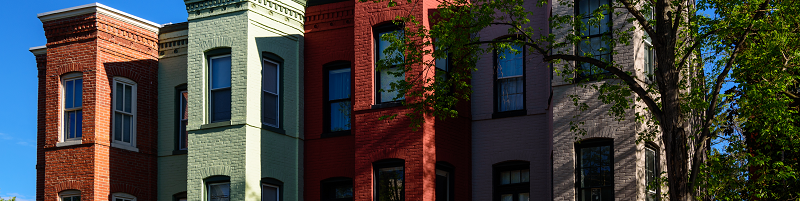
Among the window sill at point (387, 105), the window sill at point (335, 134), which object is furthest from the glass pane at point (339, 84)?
the window sill at point (387, 105)

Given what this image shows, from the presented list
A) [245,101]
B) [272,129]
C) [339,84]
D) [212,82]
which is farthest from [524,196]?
[212,82]

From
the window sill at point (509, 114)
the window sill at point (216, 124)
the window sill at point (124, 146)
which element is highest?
the window sill at point (509, 114)

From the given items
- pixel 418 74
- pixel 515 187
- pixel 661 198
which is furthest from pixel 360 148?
pixel 661 198

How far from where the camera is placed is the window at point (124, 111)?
22562 mm

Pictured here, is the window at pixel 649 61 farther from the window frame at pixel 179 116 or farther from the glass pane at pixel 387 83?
the window frame at pixel 179 116

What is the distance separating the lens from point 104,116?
870 inches

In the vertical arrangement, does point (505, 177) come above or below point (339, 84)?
below

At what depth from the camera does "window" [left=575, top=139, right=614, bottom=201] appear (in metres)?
17.5

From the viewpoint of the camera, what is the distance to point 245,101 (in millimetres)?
20531

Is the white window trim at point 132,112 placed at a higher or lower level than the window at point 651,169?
higher

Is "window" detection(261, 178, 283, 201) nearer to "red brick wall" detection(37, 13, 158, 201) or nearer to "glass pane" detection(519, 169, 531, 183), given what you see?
"red brick wall" detection(37, 13, 158, 201)

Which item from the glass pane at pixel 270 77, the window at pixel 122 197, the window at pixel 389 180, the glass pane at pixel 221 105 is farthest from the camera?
the window at pixel 122 197

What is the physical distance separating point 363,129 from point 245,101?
2.79m

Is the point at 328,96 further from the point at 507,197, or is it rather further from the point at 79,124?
the point at 79,124
